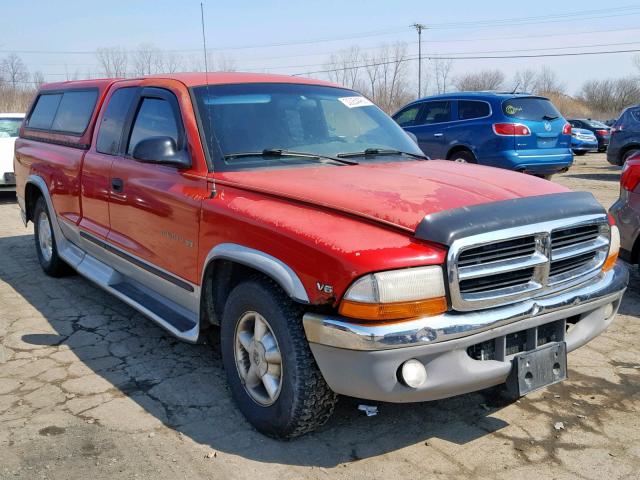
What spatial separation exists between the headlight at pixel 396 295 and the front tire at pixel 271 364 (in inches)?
15.1

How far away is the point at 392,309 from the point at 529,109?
906cm

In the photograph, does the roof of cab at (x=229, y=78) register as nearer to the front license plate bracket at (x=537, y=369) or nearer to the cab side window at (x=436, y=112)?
the front license plate bracket at (x=537, y=369)

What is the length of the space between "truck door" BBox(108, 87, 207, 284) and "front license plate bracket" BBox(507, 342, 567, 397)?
5.87 feet

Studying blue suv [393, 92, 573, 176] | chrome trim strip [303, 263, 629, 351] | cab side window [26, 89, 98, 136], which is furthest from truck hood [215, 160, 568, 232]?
blue suv [393, 92, 573, 176]

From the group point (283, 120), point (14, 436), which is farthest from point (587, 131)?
point (14, 436)

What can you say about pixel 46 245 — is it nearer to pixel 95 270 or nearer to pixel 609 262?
pixel 95 270

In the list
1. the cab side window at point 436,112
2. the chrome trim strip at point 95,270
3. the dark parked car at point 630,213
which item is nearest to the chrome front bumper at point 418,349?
the chrome trim strip at point 95,270

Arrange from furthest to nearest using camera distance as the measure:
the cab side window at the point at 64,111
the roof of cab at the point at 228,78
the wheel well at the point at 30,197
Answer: the wheel well at the point at 30,197, the cab side window at the point at 64,111, the roof of cab at the point at 228,78

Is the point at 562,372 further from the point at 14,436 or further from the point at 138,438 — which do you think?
the point at 14,436

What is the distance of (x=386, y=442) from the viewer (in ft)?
10.5

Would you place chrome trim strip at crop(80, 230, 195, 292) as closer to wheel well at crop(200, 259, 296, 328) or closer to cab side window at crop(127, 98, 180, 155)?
wheel well at crop(200, 259, 296, 328)

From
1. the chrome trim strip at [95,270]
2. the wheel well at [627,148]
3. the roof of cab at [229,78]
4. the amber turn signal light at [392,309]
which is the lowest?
the wheel well at [627,148]

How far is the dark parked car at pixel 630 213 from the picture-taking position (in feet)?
16.6

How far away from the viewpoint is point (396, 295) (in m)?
2.60
